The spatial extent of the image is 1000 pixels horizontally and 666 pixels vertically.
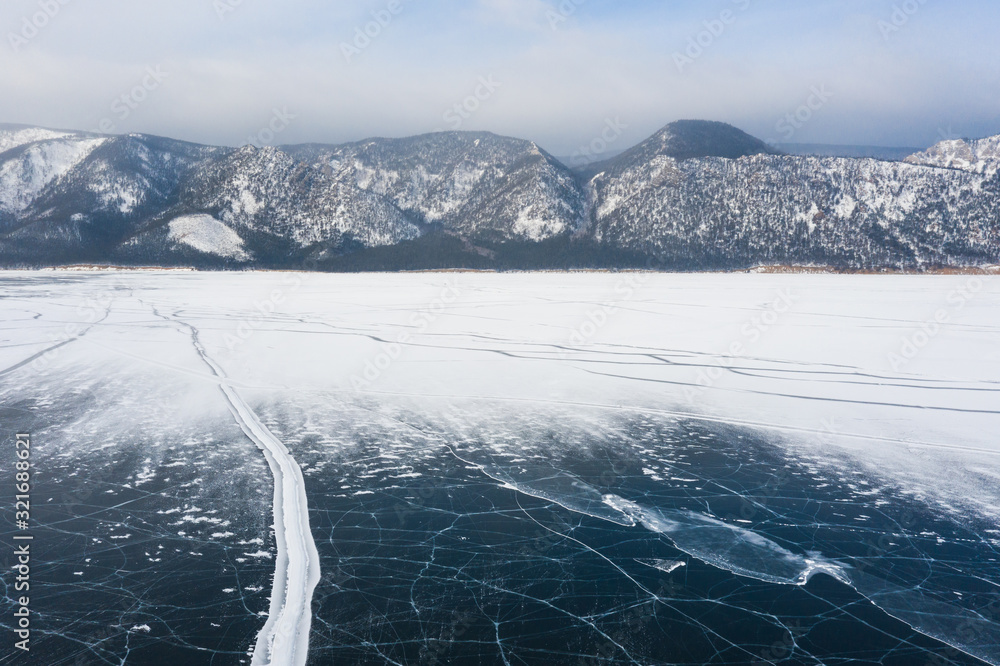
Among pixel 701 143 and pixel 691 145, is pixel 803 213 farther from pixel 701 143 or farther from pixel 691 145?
pixel 701 143

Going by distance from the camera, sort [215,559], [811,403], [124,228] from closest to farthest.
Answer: [215,559] < [811,403] < [124,228]

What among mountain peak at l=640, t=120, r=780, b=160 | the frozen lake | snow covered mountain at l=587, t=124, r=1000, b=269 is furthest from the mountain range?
the frozen lake

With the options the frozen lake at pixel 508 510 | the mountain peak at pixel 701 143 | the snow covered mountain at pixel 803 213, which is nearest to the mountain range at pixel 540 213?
the snow covered mountain at pixel 803 213

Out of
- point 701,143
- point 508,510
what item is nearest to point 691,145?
point 701,143

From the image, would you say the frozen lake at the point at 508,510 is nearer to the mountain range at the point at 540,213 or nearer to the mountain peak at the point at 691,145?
the mountain range at the point at 540,213

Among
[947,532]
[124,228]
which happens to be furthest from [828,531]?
[124,228]

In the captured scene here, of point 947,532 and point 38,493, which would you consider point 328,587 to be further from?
point 947,532
